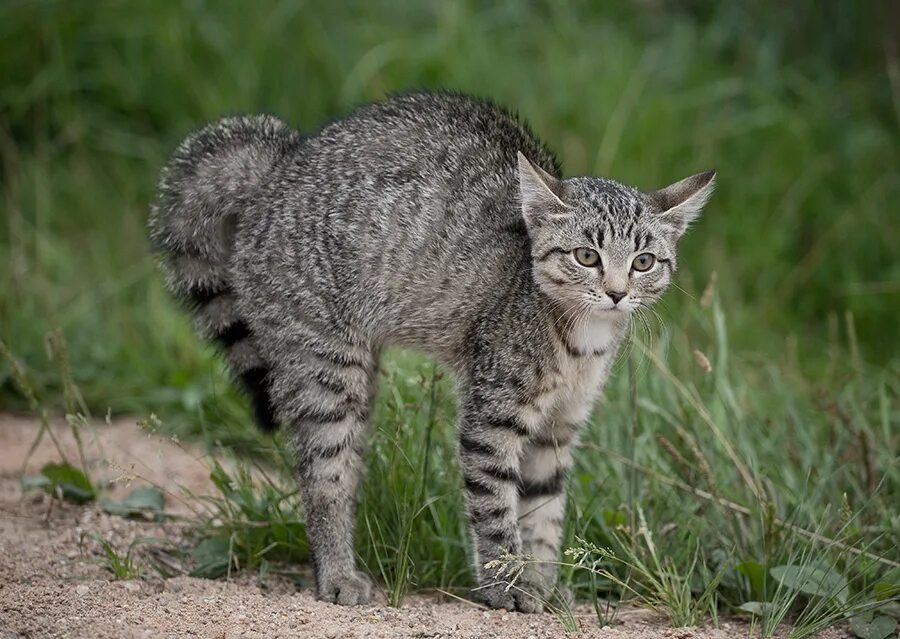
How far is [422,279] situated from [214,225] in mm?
838

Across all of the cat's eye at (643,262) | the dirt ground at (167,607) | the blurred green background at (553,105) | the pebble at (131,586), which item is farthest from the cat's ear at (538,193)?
the blurred green background at (553,105)

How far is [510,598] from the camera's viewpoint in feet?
15.3

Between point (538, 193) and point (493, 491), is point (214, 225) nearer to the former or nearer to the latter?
point (538, 193)

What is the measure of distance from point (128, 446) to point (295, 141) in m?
1.88

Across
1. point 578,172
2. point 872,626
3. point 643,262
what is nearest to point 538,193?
point 643,262

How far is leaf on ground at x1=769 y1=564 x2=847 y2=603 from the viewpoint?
4.44m

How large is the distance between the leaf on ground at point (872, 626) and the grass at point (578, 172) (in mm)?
464

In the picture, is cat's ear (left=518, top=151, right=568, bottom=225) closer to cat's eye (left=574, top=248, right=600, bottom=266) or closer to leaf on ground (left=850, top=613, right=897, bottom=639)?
cat's eye (left=574, top=248, right=600, bottom=266)

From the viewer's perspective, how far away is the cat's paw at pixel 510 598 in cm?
466

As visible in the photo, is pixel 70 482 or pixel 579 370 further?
pixel 70 482

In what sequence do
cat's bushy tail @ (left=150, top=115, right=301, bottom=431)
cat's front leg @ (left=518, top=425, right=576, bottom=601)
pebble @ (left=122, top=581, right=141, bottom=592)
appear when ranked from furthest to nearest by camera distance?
cat's bushy tail @ (left=150, top=115, right=301, bottom=431) < cat's front leg @ (left=518, top=425, right=576, bottom=601) < pebble @ (left=122, top=581, right=141, bottom=592)

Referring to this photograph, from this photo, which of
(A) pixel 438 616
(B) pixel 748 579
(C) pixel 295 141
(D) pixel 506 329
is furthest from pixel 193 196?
(B) pixel 748 579

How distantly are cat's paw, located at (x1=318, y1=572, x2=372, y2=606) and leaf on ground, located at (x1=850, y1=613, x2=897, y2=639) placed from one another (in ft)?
5.43

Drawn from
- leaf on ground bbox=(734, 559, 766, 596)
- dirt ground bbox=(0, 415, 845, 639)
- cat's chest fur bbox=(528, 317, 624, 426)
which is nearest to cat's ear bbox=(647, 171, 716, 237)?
cat's chest fur bbox=(528, 317, 624, 426)
